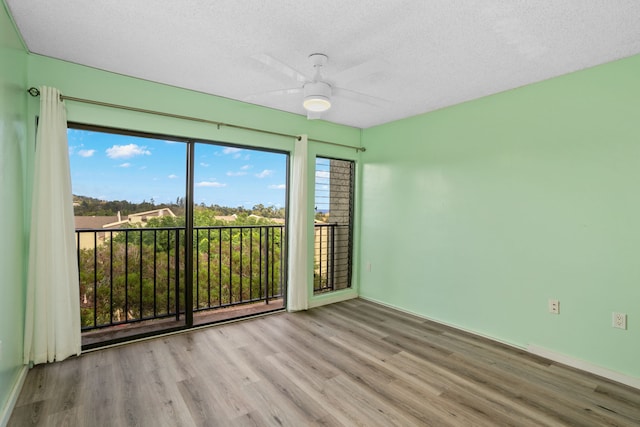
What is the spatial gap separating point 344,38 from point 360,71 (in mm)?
485

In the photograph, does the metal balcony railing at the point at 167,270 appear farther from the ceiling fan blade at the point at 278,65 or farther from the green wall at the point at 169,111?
the ceiling fan blade at the point at 278,65

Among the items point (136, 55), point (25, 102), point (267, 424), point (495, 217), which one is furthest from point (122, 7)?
point (495, 217)

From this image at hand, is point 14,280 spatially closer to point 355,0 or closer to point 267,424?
point 267,424

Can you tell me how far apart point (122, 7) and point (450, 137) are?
316cm

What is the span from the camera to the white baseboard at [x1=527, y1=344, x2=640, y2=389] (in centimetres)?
226

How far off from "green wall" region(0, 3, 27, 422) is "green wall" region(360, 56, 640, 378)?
143 inches

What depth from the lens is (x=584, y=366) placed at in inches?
97.0

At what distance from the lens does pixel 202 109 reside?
10.4 ft

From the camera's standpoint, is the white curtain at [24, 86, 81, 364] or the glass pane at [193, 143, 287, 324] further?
the glass pane at [193, 143, 287, 324]

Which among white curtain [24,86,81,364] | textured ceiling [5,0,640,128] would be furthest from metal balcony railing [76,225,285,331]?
textured ceiling [5,0,640,128]

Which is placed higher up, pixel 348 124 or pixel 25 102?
pixel 348 124

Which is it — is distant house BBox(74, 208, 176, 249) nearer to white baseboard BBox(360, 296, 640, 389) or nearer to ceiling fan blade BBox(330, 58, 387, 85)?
ceiling fan blade BBox(330, 58, 387, 85)

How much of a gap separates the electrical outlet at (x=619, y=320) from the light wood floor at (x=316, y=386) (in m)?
0.45

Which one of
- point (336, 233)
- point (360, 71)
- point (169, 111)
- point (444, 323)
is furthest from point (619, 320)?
point (169, 111)
